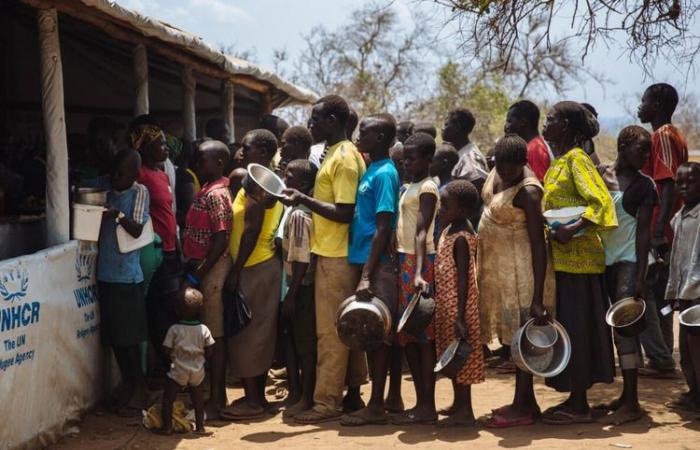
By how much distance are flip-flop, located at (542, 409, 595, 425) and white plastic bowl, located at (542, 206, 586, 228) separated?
1132 millimetres

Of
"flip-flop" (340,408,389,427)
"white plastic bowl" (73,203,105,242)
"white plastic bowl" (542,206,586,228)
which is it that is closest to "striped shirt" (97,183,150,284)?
"white plastic bowl" (73,203,105,242)

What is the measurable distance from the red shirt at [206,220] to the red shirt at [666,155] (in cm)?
300

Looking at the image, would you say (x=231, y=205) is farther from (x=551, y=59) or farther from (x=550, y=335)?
(x=551, y=59)

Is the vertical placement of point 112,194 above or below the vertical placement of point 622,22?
below

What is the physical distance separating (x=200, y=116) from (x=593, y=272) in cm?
735

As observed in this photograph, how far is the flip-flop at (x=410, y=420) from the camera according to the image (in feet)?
17.7

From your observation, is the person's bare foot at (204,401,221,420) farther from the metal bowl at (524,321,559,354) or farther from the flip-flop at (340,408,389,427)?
the metal bowl at (524,321,559,354)

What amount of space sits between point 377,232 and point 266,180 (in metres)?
0.77

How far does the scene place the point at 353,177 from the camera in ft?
17.9

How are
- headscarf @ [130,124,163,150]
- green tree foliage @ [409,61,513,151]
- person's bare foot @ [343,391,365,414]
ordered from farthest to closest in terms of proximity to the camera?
green tree foliage @ [409,61,513,151]
headscarf @ [130,124,163,150]
person's bare foot @ [343,391,365,414]

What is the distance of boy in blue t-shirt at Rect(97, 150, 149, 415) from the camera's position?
5664mm

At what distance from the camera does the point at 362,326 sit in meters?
5.13

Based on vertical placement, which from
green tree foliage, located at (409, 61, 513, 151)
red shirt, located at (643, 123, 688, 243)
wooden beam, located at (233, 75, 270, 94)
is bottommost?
red shirt, located at (643, 123, 688, 243)

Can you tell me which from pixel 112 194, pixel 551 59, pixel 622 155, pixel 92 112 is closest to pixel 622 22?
pixel 622 155
